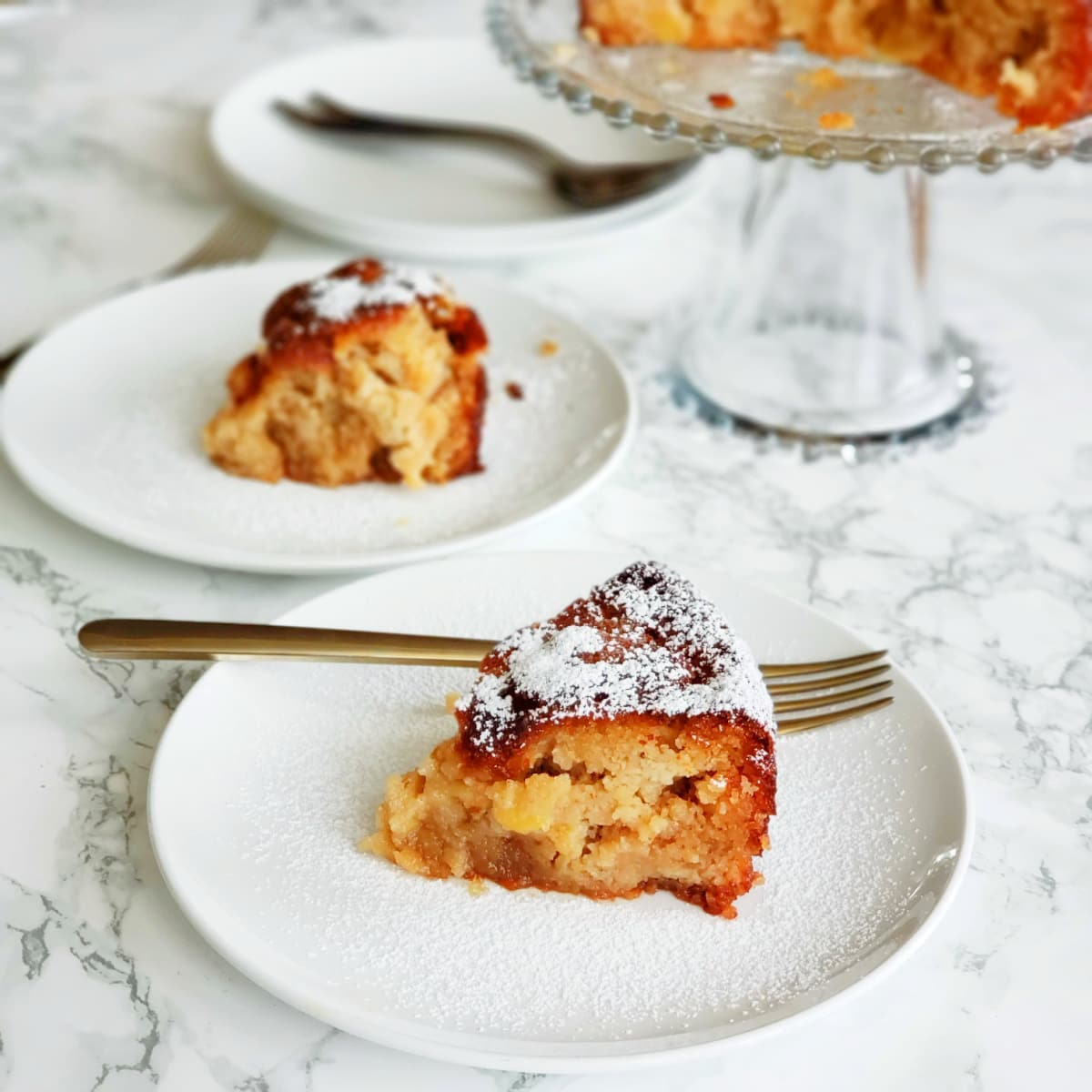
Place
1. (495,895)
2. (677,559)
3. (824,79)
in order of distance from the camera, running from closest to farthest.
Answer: (495,895)
(677,559)
(824,79)

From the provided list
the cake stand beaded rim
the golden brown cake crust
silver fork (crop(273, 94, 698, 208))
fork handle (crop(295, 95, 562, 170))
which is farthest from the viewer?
fork handle (crop(295, 95, 562, 170))

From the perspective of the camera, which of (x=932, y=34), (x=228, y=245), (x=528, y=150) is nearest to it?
(x=932, y=34)

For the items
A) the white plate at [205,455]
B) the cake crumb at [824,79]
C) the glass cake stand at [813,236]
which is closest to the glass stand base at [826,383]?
the glass cake stand at [813,236]

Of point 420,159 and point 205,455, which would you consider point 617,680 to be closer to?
point 205,455

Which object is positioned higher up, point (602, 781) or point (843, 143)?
point (843, 143)

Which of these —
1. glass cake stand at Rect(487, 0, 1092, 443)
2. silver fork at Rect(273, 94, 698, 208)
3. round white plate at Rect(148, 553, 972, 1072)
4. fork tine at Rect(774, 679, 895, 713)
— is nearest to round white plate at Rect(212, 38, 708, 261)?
silver fork at Rect(273, 94, 698, 208)

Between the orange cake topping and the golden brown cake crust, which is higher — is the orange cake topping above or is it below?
below

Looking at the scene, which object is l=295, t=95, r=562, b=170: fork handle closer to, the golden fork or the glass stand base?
the glass stand base

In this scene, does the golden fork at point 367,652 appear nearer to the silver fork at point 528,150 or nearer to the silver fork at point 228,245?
the silver fork at point 228,245

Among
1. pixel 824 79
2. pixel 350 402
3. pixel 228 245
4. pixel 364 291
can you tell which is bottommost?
pixel 228 245

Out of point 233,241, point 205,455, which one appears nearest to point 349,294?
point 205,455
